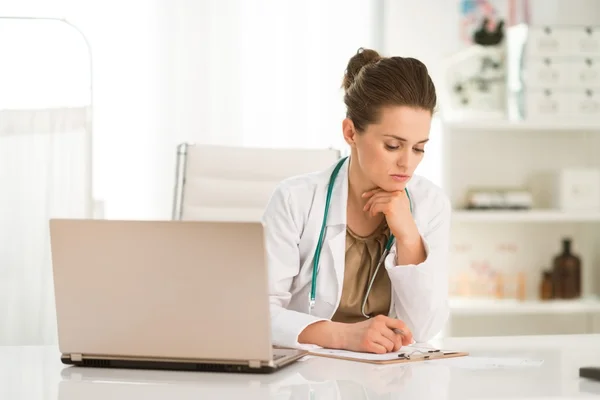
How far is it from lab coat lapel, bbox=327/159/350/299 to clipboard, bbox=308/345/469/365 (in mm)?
307

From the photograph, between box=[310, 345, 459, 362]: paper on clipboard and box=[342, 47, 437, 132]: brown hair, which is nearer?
box=[310, 345, 459, 362]: paper on clipboard

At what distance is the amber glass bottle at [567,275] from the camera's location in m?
3.79

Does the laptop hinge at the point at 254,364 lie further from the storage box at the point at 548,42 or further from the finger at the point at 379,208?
the storage box at the point at 548,42


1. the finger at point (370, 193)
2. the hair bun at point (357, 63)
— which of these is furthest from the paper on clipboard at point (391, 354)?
the hair bun at point (357, 63)

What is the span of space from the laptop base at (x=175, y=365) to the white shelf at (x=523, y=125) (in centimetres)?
234

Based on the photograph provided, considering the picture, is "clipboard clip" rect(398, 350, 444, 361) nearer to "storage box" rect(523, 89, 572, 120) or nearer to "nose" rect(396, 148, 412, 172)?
"nose" rect(396, 148, 412, 172)

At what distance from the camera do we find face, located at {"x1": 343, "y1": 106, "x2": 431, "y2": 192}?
1845 millimetres

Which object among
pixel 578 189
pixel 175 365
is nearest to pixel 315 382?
pixel 175 365

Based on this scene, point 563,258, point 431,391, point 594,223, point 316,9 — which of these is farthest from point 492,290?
point 431,391

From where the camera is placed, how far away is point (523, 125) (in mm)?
3676

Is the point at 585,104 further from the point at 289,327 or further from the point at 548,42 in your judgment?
the point at 289,327

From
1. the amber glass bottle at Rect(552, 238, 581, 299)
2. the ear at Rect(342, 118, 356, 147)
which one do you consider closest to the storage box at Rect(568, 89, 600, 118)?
the amber glass bottle at Rect(552, 238, 581, 299)

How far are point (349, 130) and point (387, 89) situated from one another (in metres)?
0.15

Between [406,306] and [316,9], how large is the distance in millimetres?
2310
